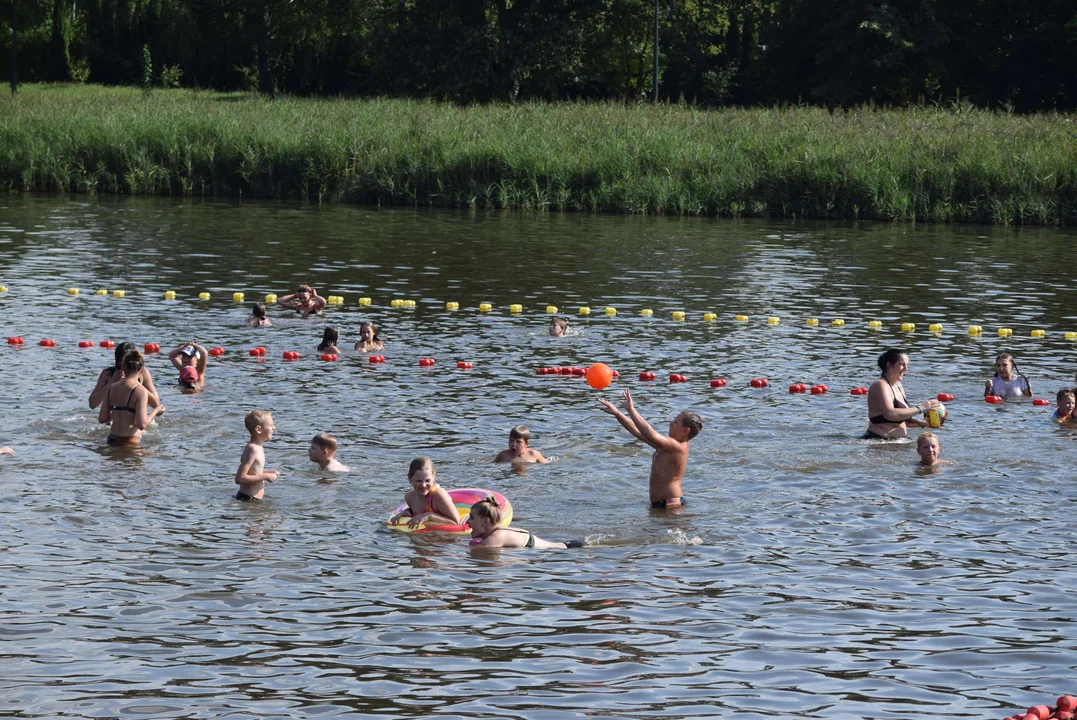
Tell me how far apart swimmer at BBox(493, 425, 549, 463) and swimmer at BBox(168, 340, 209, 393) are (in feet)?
16.7

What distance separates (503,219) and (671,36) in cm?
3187

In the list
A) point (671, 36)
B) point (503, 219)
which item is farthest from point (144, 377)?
point (671, 36)

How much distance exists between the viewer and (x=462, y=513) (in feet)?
42.1

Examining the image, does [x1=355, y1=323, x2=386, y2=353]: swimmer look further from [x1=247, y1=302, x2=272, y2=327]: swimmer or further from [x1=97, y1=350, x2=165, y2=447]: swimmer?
[x1=97, y1=350, x2=165, y2=447]: swimmer

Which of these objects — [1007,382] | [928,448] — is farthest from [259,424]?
[1007,382]

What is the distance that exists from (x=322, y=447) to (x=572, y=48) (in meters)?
52.9

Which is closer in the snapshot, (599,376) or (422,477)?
(422,477)

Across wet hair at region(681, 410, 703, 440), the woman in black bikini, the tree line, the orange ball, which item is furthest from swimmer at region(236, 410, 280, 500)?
the tree line

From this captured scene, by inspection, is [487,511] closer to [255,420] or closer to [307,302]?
[255,420]

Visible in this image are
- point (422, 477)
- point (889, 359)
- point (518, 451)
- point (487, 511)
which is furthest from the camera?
→ point (889, 359)

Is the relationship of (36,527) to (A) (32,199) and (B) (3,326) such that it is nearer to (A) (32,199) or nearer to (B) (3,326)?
(B) (3,326)

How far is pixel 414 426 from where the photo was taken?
16.9 metres

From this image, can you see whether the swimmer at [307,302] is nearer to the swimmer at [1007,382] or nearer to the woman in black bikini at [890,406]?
the woman in black bikini at [890,406]

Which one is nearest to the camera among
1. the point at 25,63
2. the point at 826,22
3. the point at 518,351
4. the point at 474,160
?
the point at 518,351
